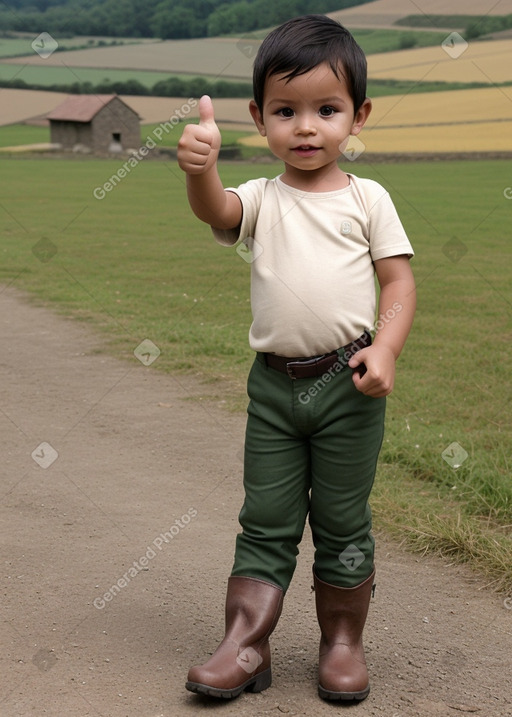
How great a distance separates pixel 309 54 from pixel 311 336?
2.26 feet

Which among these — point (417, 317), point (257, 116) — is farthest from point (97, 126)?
point (257, 116)

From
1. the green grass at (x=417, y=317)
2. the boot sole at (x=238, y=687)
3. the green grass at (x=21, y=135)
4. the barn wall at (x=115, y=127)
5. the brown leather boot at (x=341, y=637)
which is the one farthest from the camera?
the barn wall at (x=115, y=127)

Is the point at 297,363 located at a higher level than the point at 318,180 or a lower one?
lower

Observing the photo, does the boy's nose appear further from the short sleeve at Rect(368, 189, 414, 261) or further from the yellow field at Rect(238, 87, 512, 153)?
the yellow field at Rect(238, 87, 512, 153)

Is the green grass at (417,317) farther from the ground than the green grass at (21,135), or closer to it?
closer to it

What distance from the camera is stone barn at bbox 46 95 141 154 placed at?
4616cm

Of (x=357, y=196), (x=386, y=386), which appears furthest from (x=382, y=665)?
(x=357, y=196)

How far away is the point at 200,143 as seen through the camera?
2.34 meters

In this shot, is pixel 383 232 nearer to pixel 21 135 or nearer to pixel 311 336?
pixel 311 336

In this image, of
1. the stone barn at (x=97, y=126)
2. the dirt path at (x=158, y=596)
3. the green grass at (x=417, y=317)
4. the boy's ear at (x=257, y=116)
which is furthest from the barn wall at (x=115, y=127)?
the boy's ear at (x=257, y=116)

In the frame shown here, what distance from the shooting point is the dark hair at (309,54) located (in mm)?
2488

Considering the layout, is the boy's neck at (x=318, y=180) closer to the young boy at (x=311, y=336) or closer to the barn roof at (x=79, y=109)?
the young boy at (x=311, y=336)

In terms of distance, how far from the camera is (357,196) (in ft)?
8.68

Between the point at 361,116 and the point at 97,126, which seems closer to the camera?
the point at 361,116
